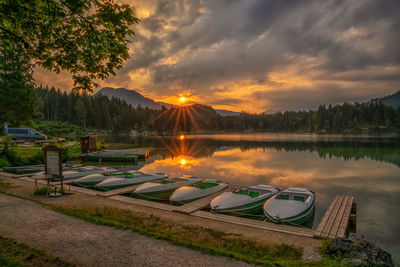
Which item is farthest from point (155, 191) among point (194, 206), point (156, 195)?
point (194, 206)

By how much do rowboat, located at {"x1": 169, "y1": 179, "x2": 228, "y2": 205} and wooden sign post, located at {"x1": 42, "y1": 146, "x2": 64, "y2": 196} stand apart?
7.14 meters

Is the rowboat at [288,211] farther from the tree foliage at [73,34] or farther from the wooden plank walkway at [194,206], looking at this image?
the tree foliage at [73,34]

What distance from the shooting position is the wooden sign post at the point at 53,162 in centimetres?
1426

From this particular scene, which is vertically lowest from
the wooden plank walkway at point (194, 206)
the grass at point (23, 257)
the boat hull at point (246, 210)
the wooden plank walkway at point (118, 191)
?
the boat hull at point (246, 210)

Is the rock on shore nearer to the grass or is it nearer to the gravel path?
the gravel path

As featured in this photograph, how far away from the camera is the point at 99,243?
7586 mm

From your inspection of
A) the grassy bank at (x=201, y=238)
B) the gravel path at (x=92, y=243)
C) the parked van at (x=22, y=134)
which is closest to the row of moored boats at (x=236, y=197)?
the grassy bank at (x=201, y=238)

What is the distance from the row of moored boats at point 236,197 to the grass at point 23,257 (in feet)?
28.4

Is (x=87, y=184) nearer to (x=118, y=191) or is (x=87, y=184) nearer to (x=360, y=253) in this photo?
(x=118, y=191)

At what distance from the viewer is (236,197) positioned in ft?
47.3

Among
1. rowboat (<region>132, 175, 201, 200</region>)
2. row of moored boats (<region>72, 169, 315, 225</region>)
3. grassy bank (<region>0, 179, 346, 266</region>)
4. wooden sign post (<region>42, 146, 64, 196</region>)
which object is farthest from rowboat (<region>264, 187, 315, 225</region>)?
wooden sign post (<region>42, 146, 64, 196</region>)

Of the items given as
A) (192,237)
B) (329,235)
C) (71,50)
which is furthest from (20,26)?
(329,235)

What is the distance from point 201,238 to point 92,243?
152 inches

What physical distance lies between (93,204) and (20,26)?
9.27 meters
